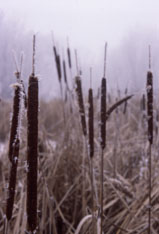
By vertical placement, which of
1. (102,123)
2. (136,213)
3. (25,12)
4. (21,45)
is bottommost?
(136,213)

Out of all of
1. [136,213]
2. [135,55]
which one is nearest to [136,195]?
[136,213]

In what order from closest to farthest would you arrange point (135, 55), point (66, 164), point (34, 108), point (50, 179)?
point (34, 108)
point (50, 179)
point (66, 164)
point (135, 55)

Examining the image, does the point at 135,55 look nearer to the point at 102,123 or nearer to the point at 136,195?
the point at 136,195

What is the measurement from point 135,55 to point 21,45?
163 cm

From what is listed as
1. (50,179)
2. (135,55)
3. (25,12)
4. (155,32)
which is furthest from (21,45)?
(135,55)

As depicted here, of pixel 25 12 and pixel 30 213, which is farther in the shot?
pixel 25 12

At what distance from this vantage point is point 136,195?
4.17 feet

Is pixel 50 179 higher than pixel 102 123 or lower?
lower

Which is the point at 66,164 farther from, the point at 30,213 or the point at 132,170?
the point at 30,213

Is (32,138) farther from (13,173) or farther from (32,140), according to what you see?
(13,173)

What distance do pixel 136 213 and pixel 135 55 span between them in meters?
1.39

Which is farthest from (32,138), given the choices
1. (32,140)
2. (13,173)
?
(13,173)

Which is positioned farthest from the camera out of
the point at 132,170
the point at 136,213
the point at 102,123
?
the point at 132,170

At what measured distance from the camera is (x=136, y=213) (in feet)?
3.55
